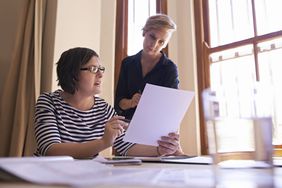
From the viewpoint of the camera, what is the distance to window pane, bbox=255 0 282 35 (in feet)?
7.83

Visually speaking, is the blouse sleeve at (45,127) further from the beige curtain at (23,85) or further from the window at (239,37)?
the window at (239,37)

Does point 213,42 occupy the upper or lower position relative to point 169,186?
upper

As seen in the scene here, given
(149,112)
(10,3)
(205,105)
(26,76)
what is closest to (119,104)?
(149,112)

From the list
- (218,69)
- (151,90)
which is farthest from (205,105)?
(218,69)

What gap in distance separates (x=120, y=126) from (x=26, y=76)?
139cm

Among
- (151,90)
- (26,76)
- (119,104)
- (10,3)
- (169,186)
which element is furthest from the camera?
(10,3)

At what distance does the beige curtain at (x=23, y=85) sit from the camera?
210cm

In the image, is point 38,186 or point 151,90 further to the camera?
point 151,90

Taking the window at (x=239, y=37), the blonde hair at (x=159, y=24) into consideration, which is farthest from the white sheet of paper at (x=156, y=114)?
the window at (x=239, y=37)

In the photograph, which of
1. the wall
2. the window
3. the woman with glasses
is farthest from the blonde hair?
the wall

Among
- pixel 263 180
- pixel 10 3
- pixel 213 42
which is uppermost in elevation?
pixel 10 3

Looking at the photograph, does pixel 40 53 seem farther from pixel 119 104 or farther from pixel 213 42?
pixel 213 42

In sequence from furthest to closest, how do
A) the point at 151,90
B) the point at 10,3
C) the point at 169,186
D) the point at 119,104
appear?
1. the point at 10,3
2. the point at 119,104
3. the point at 151,90
4. the point at 169,186

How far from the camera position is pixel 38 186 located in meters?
0.40
